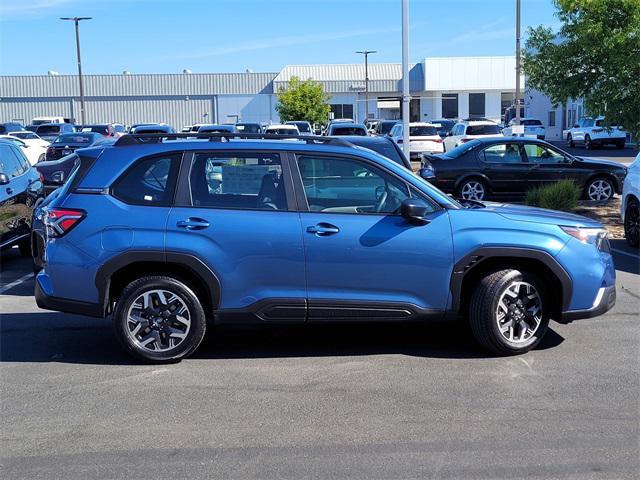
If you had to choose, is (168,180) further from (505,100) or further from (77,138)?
(505,100)

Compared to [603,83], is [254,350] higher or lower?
lower

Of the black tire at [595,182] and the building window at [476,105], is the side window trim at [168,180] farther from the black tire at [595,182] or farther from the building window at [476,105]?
the building window at [476,105]

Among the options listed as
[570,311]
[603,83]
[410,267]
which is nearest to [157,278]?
[410,267]

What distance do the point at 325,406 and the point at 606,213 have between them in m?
11.5

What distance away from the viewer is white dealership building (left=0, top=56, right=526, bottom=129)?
6788 centimetres

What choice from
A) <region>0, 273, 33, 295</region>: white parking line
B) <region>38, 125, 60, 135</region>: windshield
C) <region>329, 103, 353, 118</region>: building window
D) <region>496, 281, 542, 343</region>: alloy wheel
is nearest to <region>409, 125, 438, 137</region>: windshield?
<region>38, 125, 60, 135</region>: windshield

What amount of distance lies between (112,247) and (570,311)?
3.69 meters

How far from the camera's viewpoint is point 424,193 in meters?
5.98

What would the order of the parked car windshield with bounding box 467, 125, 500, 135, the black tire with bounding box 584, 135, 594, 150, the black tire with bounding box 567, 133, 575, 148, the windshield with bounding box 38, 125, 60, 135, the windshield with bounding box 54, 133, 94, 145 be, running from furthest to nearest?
the black tire with bounding box 567, 133, 575, 148 < the black tire with bounding box 584, 135, 594, 150 < the windshield with bounding box 38, 125, 60, 135 < the parked car windshield with bounding box 467, 125, 500, 135 < the windshield with bounding box 54, 133, 94, 145

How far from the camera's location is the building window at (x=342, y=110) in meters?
69.3

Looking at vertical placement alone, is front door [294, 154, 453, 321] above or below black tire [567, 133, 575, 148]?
below

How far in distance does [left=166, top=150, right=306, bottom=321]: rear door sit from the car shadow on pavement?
0.65 m

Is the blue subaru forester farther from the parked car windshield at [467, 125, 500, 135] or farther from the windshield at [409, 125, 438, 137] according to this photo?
the parked car windshield at [467, 125, 500, 135]

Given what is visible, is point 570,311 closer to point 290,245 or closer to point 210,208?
point 290,245
